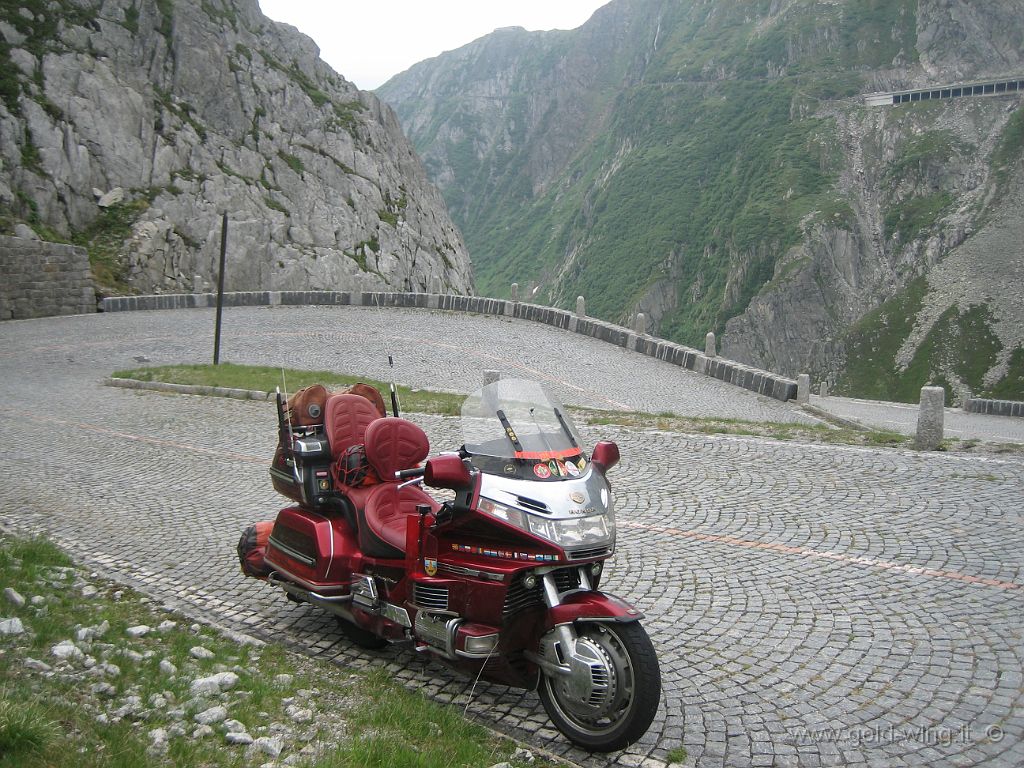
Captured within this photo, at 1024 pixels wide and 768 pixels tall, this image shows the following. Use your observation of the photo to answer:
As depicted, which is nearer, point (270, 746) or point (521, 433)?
point (270, 746)

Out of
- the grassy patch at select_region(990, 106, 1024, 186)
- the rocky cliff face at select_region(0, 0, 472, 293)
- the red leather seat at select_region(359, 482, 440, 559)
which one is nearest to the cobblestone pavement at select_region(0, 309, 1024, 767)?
the red leather seat at select_region(359, 482, 440, 559)

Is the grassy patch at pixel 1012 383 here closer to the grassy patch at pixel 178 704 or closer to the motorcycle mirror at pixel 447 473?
the motorcycle mirror at pixel 447 473

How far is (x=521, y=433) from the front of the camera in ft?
14.8

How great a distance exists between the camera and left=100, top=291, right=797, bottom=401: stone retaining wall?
2053 centimetres

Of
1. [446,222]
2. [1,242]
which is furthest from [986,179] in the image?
[1,242]

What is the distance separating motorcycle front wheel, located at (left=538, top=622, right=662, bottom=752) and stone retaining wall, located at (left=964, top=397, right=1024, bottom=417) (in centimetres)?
3079

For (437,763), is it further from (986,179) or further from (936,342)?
(986,179)

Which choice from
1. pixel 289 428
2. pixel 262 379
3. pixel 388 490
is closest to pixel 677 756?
pixel 388 490

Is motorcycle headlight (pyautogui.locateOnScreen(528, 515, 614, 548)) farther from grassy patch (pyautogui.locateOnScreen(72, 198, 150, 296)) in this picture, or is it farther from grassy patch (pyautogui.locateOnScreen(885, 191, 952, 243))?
grassy patch (pyautogui.locateOnScreen(885, 191, 952, 243))

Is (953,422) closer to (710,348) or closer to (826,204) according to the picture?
(710,348)

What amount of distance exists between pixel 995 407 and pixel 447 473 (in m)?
32.4

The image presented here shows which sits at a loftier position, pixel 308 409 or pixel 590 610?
pixel 308 409

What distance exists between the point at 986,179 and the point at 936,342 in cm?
3630

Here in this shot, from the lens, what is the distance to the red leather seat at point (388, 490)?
509 cm
